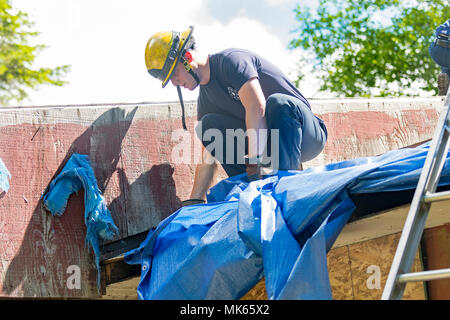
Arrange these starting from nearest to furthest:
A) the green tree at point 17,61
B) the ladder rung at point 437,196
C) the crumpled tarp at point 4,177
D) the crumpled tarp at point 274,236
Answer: the ladder rung at point 437,196 → the crumpled tarp at point 274,236 → the crumpled tarp at point 4,177 → the green tree at point 17,61

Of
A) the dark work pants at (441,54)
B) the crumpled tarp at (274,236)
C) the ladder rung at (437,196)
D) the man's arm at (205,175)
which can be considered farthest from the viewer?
the man's arm at (205,175)

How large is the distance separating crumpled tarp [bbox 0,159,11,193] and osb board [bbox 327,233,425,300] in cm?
215

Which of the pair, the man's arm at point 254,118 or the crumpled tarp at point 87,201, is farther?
the crumpled tarp at point 87,201

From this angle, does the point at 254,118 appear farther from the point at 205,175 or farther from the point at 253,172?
the point at 205,175

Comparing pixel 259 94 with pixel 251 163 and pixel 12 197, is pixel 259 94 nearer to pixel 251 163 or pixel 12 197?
pixel 251 163

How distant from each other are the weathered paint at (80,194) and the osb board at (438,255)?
44.8 inches

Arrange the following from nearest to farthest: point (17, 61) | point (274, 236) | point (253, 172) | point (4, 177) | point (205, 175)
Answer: point (274, 236), point (253, 172), point (4, 177), point (205, 175), point (17, 61)

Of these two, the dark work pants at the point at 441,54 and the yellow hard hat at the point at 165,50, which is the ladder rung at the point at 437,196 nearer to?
the dark work pants at the point at 441,54

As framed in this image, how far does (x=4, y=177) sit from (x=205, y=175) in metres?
1.33

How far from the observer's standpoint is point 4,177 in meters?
3.56

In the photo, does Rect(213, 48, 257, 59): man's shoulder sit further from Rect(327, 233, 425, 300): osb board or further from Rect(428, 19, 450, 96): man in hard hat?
Rect(327, 233, 425, 300): osb board

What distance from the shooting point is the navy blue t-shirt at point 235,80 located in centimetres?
359

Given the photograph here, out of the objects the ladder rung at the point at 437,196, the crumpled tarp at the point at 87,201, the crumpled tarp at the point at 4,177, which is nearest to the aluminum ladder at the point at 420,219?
the ladder rung at the point at 437,196

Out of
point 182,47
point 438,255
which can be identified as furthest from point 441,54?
point 182,47
